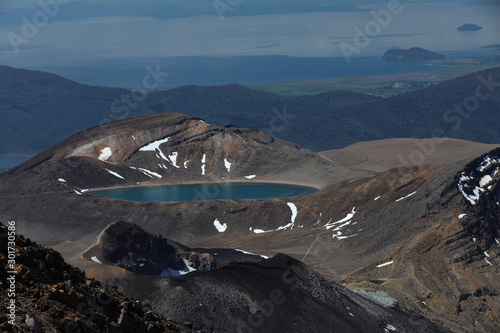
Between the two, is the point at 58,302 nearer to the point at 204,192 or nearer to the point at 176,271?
the point at 176,271

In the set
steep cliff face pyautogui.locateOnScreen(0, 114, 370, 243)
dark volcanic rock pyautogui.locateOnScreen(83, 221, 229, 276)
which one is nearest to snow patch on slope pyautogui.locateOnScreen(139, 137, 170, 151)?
steep cliff face pyautogui.locateOnScreen(0, 114, 370, 243)

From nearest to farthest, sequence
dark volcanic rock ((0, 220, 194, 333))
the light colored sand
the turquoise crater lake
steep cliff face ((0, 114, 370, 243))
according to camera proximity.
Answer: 1. dark volcanic rock ((0, 220, 194, 333))
2. steep cliff face ((0, 114, 370, 243))
3. the turquoise crater lake
4. the light colored sand

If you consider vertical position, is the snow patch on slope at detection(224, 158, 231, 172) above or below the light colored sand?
above

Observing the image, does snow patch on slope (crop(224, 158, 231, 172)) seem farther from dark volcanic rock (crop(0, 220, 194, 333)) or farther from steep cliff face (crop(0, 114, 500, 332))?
dark volcanic rock (crop(0, 220, 194, 333))

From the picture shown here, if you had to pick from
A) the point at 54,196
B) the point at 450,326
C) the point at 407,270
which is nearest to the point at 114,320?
the point at 450,326

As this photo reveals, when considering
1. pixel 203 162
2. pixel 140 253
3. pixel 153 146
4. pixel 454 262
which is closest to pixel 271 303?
pixel 140 253

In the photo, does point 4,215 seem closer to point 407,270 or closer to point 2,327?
point 407,270

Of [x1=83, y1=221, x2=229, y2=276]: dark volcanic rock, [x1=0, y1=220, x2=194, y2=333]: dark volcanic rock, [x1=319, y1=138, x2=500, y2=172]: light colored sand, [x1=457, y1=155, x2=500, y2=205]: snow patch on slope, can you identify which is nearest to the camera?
[x1=0, y1=220, x2=194, y2=333]: dark volcanic rock
